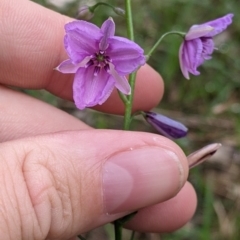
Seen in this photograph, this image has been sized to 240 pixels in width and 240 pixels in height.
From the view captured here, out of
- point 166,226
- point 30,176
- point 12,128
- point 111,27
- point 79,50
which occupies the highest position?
point 111,27

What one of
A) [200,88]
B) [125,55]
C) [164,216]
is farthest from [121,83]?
[200,88]

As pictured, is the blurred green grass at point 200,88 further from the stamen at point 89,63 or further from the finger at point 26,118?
the stamen at point 89,63

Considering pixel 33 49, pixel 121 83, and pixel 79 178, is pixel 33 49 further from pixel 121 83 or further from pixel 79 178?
pixel 79 178

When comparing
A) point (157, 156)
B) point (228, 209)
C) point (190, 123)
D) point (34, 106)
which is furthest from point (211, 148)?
point (190, 123)

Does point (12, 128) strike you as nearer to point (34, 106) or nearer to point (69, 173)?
point (34, 106)

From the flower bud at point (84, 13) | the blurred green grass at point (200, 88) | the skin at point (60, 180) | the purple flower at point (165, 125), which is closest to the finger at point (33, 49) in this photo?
the skin at point (60, 180)

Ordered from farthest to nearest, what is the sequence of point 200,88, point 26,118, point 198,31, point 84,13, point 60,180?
1. point 200,88
2. point 26,118
3. point 84,13
4. point 198,31
5. point 60,180
